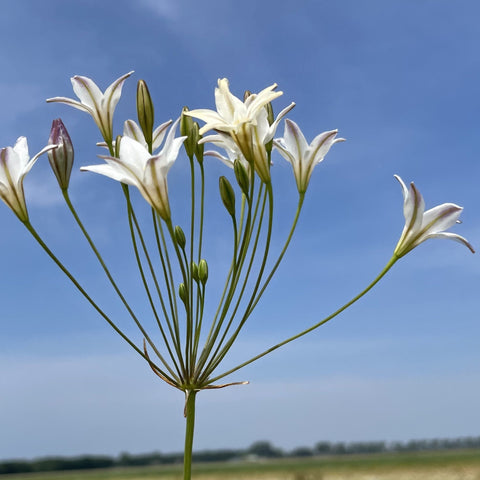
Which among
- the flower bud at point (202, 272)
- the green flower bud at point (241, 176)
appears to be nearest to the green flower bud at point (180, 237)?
the flower bud at point (202, 272)

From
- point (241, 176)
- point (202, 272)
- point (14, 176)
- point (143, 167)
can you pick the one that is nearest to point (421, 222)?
point (241, 176)

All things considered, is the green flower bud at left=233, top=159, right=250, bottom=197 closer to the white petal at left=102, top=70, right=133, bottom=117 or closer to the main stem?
the white petal at left=102, top=70, right=133, bottom=117

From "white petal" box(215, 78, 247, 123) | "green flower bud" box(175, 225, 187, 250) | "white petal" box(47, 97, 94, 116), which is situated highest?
"white petal" box(47, 97, 94, 116)

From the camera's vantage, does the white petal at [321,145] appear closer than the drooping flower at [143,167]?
No

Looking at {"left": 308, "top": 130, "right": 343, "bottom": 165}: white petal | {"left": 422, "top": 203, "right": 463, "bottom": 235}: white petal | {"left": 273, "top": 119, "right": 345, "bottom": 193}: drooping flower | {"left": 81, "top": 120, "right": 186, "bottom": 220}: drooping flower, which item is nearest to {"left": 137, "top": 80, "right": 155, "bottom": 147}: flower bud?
{"left": 81, "top": 120, "right": 186, "bottom": 220}: drooping flower

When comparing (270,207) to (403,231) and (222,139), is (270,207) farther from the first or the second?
(403,231)

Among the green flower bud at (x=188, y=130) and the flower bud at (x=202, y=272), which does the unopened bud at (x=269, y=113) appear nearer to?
the green flower bud at (x=188, y=130)

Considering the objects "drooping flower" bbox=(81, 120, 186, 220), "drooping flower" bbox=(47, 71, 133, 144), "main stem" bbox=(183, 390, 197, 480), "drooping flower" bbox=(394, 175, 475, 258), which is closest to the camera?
"drooping flower" bbox=(81, 120, 186, 220)
